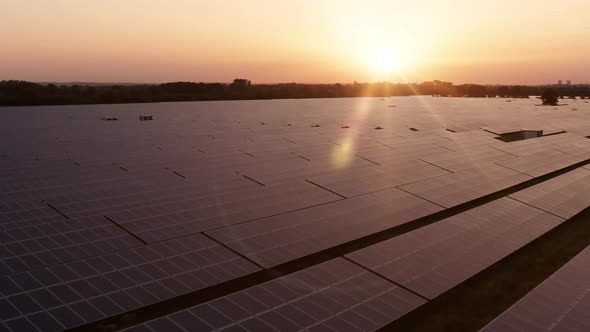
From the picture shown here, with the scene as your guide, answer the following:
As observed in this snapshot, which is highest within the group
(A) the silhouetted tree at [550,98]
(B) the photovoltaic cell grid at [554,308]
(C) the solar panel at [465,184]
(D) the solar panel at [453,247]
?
(A) the silhouetted tree at [550,98]

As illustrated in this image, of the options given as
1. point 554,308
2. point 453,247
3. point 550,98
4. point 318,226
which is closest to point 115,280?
point 318,226

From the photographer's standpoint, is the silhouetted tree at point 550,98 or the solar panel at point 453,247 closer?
the solar panel at point 453,247

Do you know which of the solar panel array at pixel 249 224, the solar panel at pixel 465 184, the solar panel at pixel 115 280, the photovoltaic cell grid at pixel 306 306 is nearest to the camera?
the photovoltaic cell grid at pixel 306 306

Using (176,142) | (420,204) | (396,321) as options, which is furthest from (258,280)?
(176,142)

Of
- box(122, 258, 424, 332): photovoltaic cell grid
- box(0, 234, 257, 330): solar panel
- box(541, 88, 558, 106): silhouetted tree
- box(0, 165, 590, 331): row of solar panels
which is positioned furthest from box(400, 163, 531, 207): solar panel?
box(541, 88, 558, 106): silhouetted tree

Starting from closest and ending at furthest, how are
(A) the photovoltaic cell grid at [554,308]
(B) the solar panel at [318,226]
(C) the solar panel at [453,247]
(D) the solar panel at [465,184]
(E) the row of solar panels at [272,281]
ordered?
(E) the row of solar panels at [272,281]
(A) the photovoltaic cell grid at [554,308]
(C) the solar panel at [453,247]
(B) the solar panel at [318,226]
(D) the solar panel at [465,184]

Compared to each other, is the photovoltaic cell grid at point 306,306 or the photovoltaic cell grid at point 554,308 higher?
the photovoltaic cell grid at point 306,306

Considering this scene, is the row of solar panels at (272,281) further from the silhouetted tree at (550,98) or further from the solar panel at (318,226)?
the silhouetted tree at (550,98)

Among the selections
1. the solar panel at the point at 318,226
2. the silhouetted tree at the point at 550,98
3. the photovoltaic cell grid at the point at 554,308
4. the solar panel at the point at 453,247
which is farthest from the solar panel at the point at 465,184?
the silhouetted tree at the point at 550,98

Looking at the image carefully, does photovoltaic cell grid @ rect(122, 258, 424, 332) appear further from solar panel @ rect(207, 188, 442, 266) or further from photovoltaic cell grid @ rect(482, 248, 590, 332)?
photovoltaic cell grid @ rect(482, 248, 590, 332)
